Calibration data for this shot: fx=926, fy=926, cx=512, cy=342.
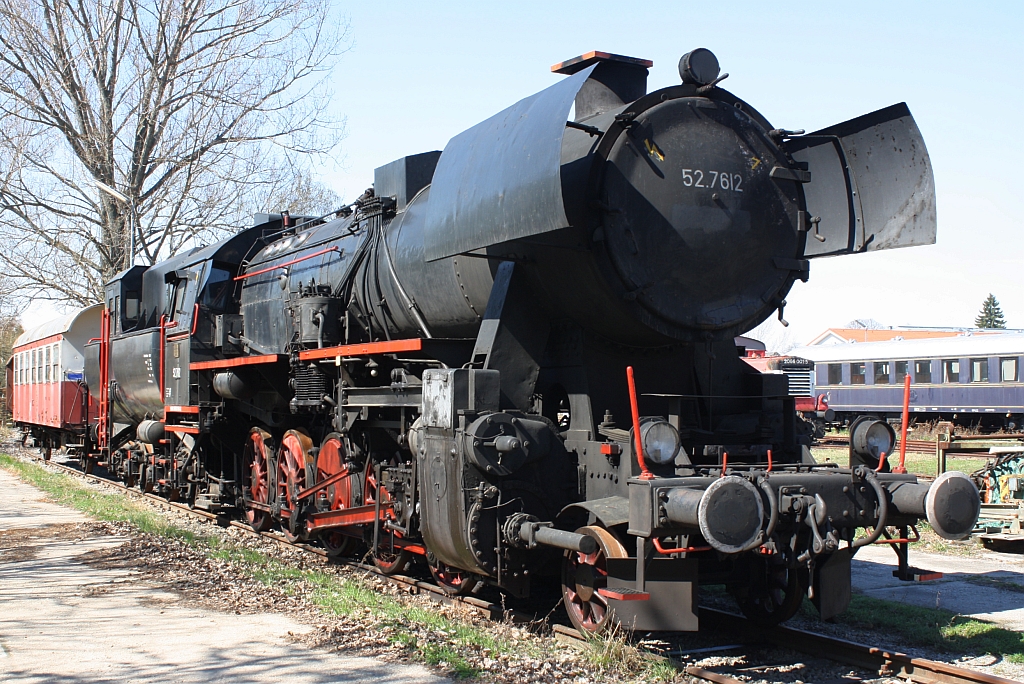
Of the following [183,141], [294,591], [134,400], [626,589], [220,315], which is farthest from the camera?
[183,141]

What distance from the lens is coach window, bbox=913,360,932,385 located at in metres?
30.1

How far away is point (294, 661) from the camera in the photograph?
5.56 meters

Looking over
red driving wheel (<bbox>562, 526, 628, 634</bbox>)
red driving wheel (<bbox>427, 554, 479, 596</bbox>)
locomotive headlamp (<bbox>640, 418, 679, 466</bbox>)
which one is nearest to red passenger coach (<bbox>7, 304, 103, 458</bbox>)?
red driving wheel (<bbox>427, 554, 479, 596</bbox>)

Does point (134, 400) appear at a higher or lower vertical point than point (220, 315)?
lower

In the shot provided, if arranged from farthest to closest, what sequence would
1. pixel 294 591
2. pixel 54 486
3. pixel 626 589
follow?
pixel 54 486, pixel 294 591, pixel 626 589

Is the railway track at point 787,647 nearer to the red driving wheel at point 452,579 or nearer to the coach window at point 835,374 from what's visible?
the red driving wheel at point 452,579

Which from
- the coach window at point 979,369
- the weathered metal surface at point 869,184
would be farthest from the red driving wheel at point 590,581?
the coach window at point 979,369

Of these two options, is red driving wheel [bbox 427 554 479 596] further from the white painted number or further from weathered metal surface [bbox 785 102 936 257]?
weathered metal surface [bbox 785 102 936 257]

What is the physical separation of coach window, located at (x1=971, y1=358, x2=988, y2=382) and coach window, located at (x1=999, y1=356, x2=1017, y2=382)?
52 centimetres

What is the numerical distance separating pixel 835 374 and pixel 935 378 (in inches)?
156

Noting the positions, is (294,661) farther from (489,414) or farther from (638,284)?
(638,284)

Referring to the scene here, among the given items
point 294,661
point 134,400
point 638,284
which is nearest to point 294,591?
point 294,661

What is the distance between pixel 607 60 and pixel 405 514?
376 cm

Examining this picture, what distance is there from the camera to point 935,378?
29859 millimetres
